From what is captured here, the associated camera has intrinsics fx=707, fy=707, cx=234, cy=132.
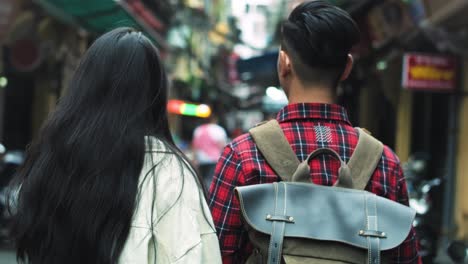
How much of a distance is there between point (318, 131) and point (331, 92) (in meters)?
0.13

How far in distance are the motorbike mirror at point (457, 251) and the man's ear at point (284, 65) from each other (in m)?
1.15

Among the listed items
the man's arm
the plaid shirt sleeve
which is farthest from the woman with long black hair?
the plaid shirt sleeve

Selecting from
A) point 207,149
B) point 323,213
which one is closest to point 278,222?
point 323,213

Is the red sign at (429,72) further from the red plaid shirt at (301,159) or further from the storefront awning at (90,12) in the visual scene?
the red plaid shirt at (301,159)

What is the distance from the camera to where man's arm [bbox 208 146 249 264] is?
2109 millimetres

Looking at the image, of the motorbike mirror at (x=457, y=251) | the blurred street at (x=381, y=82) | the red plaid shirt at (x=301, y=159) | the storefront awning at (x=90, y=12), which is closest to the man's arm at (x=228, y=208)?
the red plaid shirt at (x=301, y=159)

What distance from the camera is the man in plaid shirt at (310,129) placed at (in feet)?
6.84

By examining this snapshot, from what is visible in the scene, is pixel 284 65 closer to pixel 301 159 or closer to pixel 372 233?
pixel 301 159

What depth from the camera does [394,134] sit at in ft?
47.0

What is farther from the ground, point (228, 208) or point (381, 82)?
point (381, 82)

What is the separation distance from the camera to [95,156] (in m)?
1.78

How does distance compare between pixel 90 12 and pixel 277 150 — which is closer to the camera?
pixel 277 150

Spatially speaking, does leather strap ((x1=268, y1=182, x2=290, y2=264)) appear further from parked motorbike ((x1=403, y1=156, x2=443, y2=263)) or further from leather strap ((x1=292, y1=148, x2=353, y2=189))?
parked motorbike ((x1=403, y1=156, x2=443, y2=263))

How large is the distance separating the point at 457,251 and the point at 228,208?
1147mm
